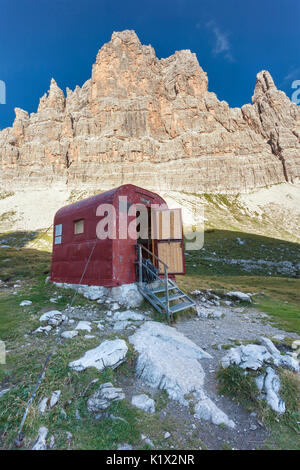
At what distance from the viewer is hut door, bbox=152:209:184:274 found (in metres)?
12.0

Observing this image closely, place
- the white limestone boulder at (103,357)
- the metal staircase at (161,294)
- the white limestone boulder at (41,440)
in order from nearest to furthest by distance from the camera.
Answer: the white limestone boulder at (41,440), the white limestone boulder at (103,357), the metal staircase at (161,294)

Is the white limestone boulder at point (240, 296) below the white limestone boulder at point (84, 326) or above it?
below

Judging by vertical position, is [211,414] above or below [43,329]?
below

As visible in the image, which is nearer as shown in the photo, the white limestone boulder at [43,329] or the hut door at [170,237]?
the white limestone boulder at [43,329]

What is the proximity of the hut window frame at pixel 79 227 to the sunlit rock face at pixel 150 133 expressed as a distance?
8112cm

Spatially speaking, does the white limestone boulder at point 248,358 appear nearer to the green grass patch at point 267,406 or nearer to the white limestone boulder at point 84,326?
the green grass patch at point 267,406

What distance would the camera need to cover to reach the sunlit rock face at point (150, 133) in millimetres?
95375

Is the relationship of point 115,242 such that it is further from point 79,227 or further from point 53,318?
point 53,318

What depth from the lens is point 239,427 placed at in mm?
3990

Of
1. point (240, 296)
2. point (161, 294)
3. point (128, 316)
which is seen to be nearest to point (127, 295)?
point (128, 316)

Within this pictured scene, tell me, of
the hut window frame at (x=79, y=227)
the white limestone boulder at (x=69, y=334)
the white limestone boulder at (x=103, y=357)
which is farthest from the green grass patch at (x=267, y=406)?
the hut window frame at (x=79, y=227)

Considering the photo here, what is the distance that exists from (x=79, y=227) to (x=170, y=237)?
5735mm

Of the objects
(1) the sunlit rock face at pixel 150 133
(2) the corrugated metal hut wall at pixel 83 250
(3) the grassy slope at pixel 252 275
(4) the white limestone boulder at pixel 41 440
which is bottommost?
(3) the grassy slope at pixel 252 275

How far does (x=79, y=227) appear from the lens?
1339 centimetres
